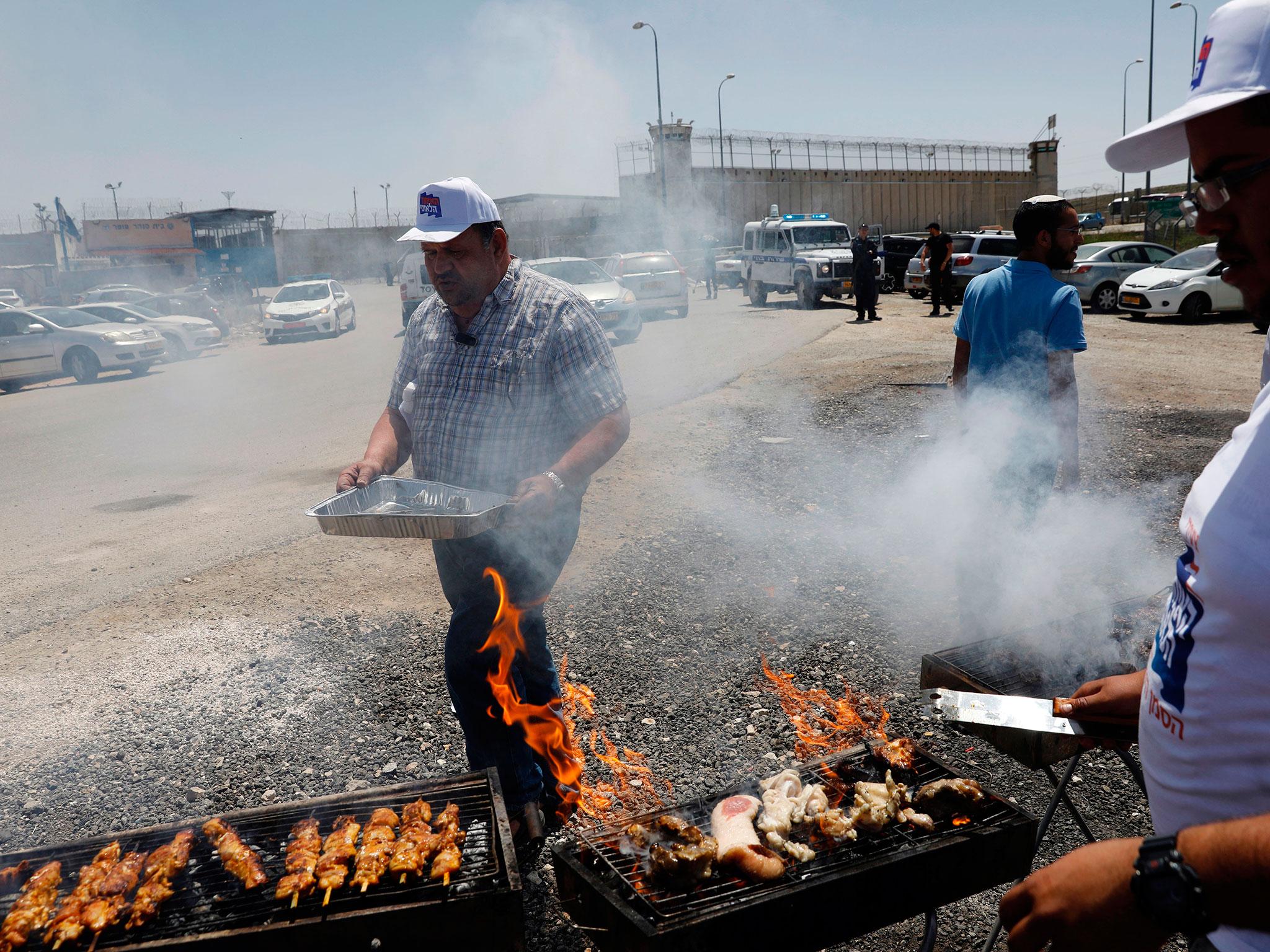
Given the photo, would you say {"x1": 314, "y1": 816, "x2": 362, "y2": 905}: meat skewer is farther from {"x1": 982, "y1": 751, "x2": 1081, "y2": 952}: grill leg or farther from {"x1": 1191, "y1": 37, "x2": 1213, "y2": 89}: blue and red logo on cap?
{"x1": 1191, "y1": 37, "x2": 1213, "y2": 89}: blue and red logo on cap

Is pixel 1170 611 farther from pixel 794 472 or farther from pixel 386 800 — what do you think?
pixel 794 472

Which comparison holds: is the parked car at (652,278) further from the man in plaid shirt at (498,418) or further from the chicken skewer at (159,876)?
the chicken skewer at (159,876)

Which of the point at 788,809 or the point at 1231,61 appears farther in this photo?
the point at 788,809

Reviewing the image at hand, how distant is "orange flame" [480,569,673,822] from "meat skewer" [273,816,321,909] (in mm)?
729

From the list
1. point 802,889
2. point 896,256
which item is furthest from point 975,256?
point 802,889

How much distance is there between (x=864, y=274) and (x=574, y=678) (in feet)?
54.6

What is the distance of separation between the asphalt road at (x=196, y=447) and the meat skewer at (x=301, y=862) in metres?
4.03

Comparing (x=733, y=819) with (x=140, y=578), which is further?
(x=140, y=578)

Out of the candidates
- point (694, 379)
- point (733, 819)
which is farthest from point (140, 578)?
point (694, 379)

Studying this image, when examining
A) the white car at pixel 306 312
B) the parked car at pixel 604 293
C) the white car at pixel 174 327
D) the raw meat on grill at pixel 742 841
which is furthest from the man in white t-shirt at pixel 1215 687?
the white car at pixel 306 312

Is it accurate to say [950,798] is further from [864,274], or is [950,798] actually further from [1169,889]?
[864,274]

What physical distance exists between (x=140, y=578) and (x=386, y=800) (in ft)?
14.4

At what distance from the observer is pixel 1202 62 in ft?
4.27

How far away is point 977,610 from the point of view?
4398 millimetres
